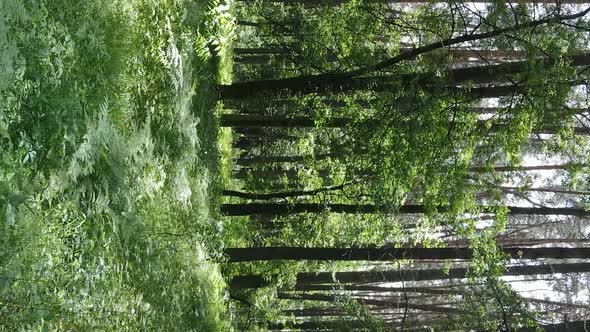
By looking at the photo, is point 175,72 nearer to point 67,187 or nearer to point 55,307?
point 67,187

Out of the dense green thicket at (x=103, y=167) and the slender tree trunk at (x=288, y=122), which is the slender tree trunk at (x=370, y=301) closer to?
the slender tree trunk at (x=288, y=122)

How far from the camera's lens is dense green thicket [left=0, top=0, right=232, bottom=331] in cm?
482

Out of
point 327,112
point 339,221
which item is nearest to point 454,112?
point 327,112

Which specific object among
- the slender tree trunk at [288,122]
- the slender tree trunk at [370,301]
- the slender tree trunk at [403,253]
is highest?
the slender tree trunk at [288,122]

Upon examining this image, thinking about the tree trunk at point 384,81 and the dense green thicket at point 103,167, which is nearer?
the dense green thicket at point 103,167

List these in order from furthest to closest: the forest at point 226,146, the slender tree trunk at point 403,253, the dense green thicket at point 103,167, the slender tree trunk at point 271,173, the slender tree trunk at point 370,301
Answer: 1. the slender tree trunk at point 271,173
2. the slender tree trunk at point 370,301
3. the slender tree trunk at point 403,253
4. the forest at point 226,146
5. the dense green thicket at point 103,167

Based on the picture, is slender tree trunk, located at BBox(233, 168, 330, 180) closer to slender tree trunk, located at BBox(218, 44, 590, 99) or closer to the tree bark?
the tree bark

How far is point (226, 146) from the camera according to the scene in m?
14.1

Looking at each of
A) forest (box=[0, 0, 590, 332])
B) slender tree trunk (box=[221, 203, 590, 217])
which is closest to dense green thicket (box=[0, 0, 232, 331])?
forest (box=[0, 0, 590, 332])

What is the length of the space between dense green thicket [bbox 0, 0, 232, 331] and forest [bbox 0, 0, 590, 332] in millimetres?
25

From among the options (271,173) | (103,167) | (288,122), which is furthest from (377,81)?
(271,173)

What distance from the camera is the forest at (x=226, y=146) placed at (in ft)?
17.1

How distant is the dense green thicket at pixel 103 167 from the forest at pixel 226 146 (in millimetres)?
25

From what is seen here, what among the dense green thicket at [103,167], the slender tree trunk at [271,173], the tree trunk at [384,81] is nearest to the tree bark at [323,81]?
the tree trunk at [384,81]
